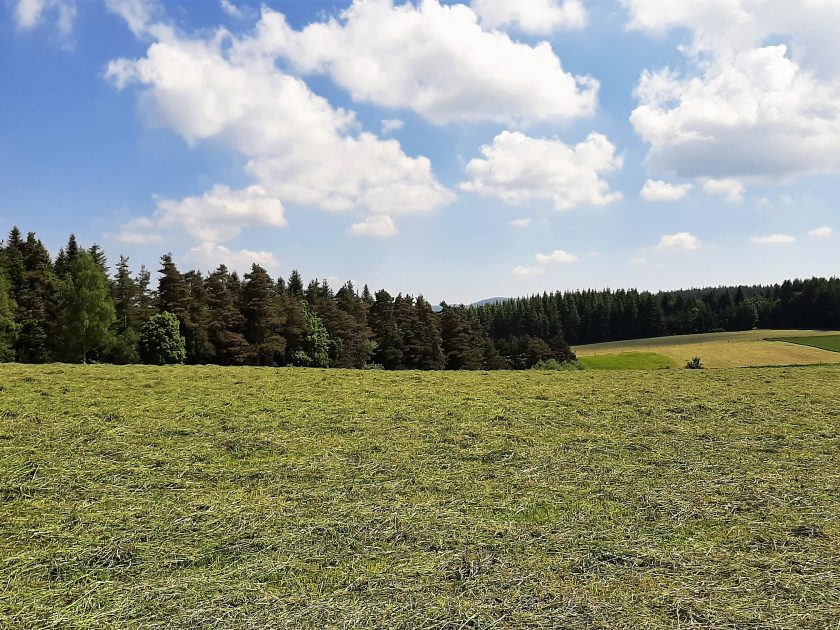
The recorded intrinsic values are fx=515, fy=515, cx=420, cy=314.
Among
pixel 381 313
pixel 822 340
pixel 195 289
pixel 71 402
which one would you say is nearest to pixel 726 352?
pixel 822 340

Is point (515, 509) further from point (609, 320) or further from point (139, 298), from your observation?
point (609, 320)

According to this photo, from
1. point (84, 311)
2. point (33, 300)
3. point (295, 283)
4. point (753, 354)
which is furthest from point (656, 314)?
point (33, 300)

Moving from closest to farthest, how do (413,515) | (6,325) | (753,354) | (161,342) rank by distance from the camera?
(413,515) → (6,325) → (161,342) → (753,354)

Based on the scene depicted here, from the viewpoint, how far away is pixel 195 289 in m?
40.3

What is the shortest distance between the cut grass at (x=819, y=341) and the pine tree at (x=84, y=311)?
66.8 meters

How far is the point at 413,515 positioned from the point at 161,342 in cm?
3312

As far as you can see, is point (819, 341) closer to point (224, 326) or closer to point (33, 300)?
point (224, 326)

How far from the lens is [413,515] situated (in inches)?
183

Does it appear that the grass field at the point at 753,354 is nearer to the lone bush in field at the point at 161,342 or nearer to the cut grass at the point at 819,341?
the cut grass at the point at 819,341

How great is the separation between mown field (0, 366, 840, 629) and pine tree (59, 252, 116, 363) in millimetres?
24869

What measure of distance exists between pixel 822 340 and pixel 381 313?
171 feet

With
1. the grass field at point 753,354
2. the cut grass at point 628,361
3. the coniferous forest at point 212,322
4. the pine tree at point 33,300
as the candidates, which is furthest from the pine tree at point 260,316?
the grass field at point 753,354

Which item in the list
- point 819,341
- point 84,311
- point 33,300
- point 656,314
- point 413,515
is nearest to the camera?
point 413,515

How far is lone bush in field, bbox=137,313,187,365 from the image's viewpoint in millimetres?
33156
